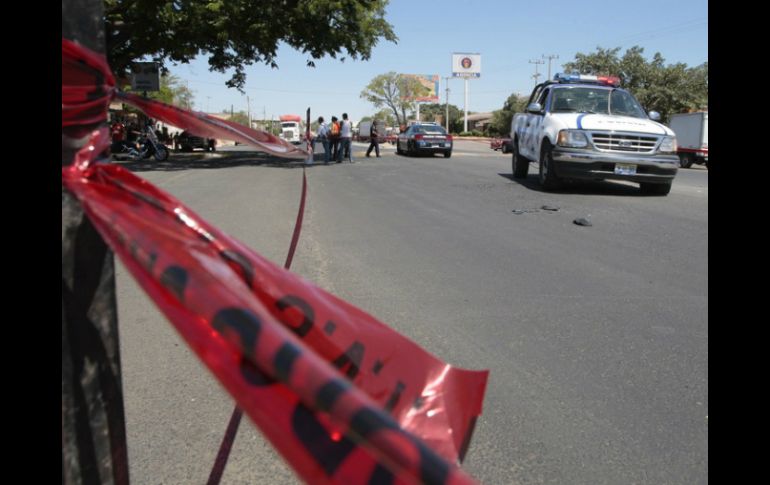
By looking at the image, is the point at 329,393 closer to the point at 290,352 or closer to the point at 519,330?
the point at 290,352

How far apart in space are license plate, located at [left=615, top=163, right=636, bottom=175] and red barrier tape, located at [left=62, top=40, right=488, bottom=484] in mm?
10310

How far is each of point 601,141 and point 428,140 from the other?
1552 cm

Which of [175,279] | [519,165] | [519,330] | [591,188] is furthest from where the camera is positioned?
[519,165]

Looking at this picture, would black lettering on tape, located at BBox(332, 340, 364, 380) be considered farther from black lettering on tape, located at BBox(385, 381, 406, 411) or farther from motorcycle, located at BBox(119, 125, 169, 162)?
motorcycle, located at BBox(119, 125, 169, 162)

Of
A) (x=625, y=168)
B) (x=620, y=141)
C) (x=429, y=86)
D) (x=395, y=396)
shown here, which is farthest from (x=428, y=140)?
(x=429, y=86)

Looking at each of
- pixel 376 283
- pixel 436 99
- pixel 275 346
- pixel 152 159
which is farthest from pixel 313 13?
pixel 436 99

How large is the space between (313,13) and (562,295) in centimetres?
1733

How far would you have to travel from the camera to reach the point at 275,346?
871mm

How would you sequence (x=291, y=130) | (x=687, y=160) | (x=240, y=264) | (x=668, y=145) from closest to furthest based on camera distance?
(x=240, y=264) < (x=291, y=130) < (x=668, y=145) < (x=687, y=160)

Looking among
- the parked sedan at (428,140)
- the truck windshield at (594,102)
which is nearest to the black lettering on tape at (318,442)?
the truck windshield at (594,102)

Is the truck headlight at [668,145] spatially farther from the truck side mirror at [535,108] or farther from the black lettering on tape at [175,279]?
the black lettering on tape at [175,279]

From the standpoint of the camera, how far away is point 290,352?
86cm

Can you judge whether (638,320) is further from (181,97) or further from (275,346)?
(181,97)

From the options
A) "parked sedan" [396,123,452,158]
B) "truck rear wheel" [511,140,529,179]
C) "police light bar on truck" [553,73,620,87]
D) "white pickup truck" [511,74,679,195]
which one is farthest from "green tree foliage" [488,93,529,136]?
"white pickup truck" [511,74,679,195]
